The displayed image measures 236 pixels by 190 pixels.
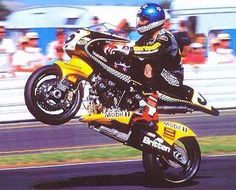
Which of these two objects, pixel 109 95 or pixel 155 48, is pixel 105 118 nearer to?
pixel 109 95

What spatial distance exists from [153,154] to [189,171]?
1.72 ft

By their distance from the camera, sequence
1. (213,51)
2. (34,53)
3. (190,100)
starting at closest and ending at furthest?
(190,100)
(34,53)
(213,51)

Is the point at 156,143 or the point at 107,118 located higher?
the point at 107,118

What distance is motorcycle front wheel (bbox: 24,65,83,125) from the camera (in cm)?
827

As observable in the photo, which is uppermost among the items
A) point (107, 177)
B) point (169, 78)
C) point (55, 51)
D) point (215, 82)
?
point (169, 78)

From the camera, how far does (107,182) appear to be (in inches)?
347

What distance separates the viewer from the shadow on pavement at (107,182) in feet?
28.3

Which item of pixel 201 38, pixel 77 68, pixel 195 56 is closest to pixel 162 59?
pixel 77 68

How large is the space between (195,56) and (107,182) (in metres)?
10.0

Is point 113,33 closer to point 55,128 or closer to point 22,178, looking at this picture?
point 22,178

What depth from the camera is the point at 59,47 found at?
1731cm

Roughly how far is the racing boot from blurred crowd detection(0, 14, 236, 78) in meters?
6.20

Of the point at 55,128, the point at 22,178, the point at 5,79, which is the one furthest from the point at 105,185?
the point at 5,79

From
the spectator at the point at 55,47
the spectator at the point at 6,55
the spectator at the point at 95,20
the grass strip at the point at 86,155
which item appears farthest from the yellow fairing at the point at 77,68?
the spectator at the point at 95,20
